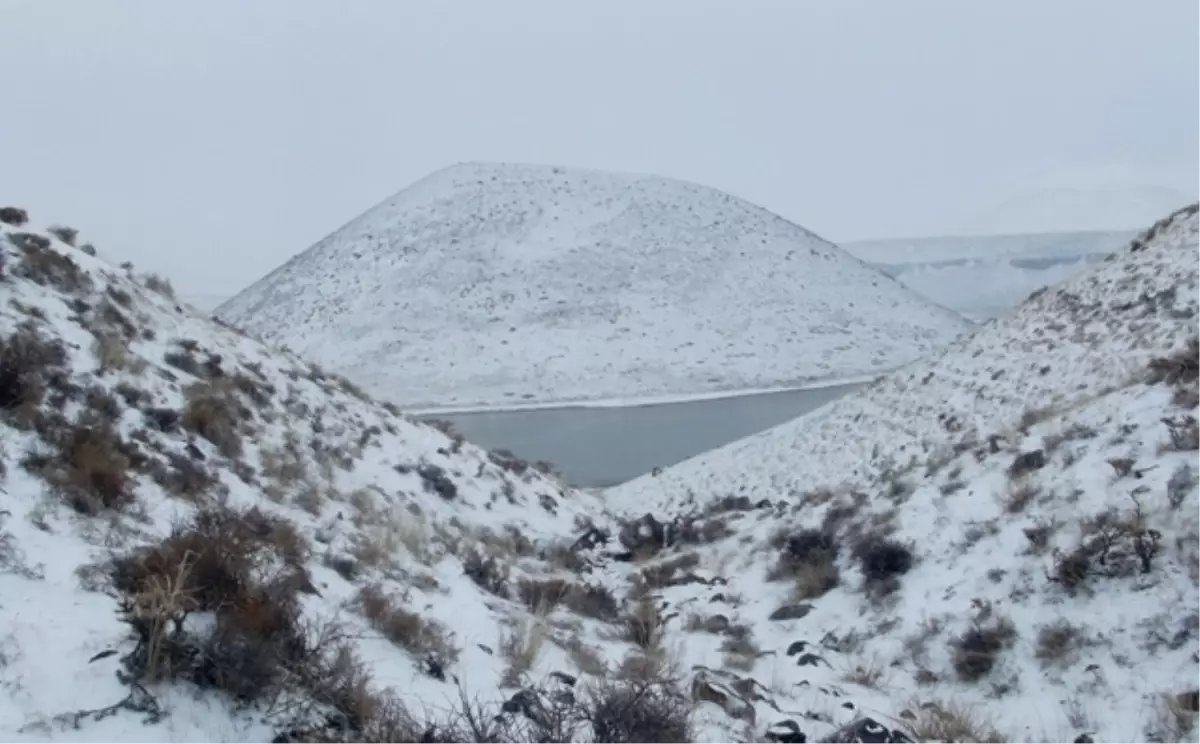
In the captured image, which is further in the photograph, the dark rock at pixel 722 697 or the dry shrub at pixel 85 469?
the dry shrub at pixel 85 469

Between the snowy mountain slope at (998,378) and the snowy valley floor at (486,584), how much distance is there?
1731 millimetres

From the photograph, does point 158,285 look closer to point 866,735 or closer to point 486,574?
point 486,574

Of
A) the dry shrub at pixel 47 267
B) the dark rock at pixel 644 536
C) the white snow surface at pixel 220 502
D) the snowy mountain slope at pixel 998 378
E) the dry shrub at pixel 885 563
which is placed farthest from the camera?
the snowy mountain slope at pixel 998 378

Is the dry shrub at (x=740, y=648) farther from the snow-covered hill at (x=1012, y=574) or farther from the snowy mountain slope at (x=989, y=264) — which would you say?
the snowy mountain slope at (x=989, y=264)

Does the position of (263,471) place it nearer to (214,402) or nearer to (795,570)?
(214,402)

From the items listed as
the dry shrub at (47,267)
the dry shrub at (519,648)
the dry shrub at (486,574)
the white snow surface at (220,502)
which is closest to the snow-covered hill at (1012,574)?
the dry shrub at (519,648)

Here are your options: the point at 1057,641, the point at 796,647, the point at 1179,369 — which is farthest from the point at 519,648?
the point at 1179,369

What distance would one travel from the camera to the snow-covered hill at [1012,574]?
6.47 m

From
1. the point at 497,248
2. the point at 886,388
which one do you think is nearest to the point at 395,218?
the point at 497,248

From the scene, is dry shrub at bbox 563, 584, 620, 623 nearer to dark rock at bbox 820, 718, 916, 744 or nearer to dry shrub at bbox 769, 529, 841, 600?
dry shrub at bbox 769, 529, 841, 600

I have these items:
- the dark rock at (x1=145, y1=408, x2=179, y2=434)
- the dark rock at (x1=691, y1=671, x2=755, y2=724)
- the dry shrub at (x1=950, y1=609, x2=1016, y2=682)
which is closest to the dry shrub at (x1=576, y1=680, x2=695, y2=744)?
the dark rock at (x1=691, y1=671, x2=755, y2=724)

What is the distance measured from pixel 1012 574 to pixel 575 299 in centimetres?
5098

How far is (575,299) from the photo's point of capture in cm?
5853

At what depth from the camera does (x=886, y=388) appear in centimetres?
2198
